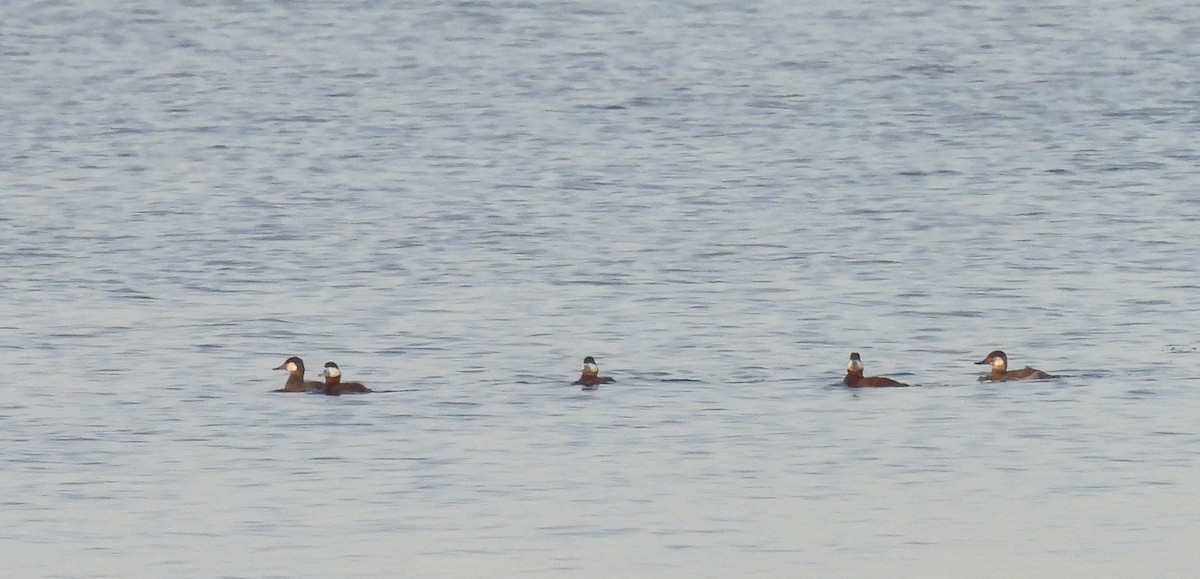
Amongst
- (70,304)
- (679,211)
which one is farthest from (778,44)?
(70,304)

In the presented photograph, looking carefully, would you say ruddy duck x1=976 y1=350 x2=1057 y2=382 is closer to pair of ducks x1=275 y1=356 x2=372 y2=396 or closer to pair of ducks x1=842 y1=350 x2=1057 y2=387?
pair of ducks x1=842 y1=350 x2=1057 y2=387

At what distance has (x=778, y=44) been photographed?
182ft

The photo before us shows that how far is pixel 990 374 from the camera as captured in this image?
2161 centimetres

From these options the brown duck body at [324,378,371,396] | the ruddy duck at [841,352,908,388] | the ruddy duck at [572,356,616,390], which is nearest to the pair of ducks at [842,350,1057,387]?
the ruddy duck at [841,352,908,388]

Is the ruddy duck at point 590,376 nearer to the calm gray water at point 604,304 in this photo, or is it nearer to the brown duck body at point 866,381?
the calm gray water at point 604,304

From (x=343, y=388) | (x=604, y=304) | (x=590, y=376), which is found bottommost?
(x=343, y=388)

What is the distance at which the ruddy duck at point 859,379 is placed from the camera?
21.1 meters

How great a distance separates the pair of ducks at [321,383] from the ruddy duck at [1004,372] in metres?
4.80

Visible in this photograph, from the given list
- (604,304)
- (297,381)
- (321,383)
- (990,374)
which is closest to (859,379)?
(990,374)

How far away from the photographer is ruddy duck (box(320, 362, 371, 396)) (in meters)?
21.1

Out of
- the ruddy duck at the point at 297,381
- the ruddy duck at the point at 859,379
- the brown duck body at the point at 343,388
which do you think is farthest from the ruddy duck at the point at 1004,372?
the ruddy duck at the point at 297,381

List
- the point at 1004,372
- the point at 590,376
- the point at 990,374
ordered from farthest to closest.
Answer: the point at 990,374 < the point at 1004,372 < the point at 590,376

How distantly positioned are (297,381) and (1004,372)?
5425 mm

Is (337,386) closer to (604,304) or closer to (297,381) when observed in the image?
(297,381)
